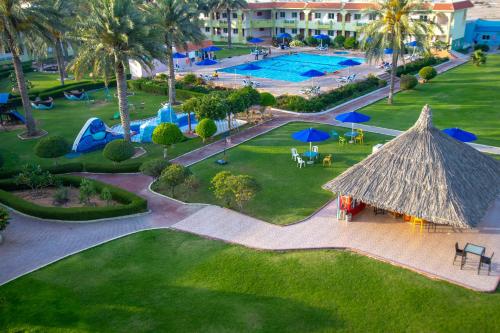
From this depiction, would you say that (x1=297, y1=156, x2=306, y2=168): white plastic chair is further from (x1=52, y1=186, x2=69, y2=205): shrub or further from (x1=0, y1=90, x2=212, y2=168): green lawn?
(x1=52, y1=186, x2=69, y2=205): shrub

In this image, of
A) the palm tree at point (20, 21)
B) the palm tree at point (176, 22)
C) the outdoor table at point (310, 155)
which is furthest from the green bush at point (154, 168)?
the palm tree at point (176, 22)

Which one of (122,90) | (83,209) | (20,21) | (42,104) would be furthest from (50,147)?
(42,104)

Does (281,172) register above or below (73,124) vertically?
below

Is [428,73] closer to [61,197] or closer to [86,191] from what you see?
[86,191]

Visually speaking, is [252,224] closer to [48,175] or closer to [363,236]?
[363,236]

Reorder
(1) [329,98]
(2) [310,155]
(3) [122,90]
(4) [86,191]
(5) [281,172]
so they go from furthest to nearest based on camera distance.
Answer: (1) [329,98]
(3) [122,90]
(2) [310,155]
(5) [281,172]
(4) [86,191]

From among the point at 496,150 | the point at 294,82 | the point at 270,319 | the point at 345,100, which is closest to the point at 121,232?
the point at 270,319
